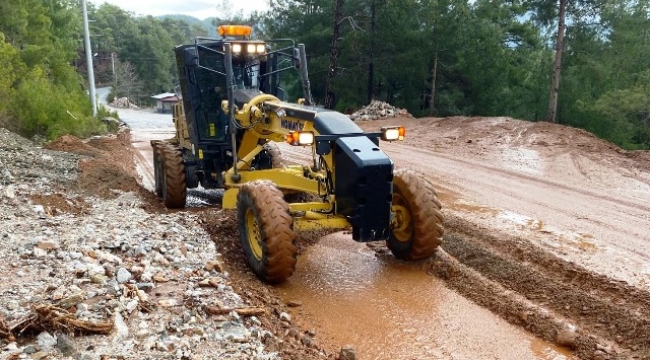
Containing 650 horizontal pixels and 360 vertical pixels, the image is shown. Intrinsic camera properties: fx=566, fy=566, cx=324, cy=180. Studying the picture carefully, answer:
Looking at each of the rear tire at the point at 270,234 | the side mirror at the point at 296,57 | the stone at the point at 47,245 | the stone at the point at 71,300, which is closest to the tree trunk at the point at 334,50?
the side mirror at the point at 296,57

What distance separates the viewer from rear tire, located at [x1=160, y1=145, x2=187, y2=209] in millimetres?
8836

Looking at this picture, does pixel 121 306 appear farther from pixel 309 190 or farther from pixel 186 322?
pixel 309 190

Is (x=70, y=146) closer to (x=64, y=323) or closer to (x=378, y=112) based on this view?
(x=64, y=323)

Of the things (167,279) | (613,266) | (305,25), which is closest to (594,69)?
(305,25)

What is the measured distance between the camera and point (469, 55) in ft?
87.9

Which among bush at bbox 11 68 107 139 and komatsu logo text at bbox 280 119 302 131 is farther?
bush at bbox 11 68 107 139

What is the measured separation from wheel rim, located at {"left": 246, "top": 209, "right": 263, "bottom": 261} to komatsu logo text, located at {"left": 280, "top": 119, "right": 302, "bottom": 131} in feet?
3.87

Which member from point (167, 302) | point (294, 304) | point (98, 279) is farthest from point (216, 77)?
point (167, 302)

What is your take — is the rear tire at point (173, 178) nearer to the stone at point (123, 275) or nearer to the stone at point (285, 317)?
the stone at point (123, 275)

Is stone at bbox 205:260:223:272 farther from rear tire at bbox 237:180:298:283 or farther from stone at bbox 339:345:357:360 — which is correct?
stone at bbox 339:345:357:360

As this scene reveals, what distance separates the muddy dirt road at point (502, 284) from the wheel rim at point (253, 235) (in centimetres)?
46

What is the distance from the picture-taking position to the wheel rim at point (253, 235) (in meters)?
6.11

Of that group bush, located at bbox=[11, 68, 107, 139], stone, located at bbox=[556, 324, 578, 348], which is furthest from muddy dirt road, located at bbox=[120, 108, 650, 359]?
bush, located at bbox=[11, 68, 107, 139]

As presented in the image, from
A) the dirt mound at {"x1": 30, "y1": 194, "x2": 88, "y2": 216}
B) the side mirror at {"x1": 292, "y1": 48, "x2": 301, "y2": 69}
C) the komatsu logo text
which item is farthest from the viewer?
the side mirror at {"x1": 292, "y1": 48, "x2": 301, "y2": 69}
